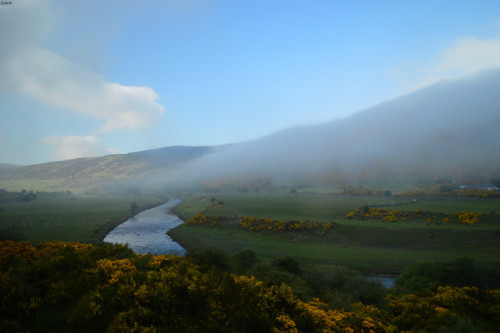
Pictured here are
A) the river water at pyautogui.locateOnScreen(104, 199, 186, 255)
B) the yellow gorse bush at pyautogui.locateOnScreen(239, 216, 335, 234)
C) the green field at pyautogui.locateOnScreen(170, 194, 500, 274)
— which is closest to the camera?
the green field at pyautogui.locateOnScreen(170, 194, 500, 274)

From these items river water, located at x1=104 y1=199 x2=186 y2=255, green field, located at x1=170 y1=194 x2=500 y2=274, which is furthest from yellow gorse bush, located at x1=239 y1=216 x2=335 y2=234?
river water, located at x1=104 y1=199 x2=186 y2=255

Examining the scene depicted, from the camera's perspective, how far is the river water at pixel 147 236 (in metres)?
43.4

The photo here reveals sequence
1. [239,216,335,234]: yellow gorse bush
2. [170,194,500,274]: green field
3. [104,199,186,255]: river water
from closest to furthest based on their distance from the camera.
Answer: [170,194,500,274]: green field → [104,199,186,255]: river water → [239,216,335,234]: yellow gorse bush

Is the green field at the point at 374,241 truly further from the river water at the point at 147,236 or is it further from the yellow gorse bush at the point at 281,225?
the river water at the point at 147,236

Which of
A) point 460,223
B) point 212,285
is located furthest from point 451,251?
point 212,285

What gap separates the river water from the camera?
43438 millimetres

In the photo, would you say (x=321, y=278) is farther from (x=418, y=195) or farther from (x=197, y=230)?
(x=418, y=195)

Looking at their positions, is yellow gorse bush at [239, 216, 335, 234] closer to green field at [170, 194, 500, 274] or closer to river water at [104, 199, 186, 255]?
green field at [170, 194, 500, 274]

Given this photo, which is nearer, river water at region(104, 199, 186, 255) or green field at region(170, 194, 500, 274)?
green field at region(170, 194, 500, 274)

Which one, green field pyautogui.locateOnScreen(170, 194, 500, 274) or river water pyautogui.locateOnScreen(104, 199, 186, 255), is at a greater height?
river water pyautogui.locateOnScreen(104, 199, 186, 255)

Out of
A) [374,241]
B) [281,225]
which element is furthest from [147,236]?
[374,241]

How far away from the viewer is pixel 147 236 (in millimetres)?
53531

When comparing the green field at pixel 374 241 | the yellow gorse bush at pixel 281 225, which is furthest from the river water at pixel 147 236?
the yellow gorse bush at pixel 281 225

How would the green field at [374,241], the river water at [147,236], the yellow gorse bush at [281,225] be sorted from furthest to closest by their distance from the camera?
the yellow gorse bush at [281,225] < the river water at [147,236] < the green field at [374,241]
